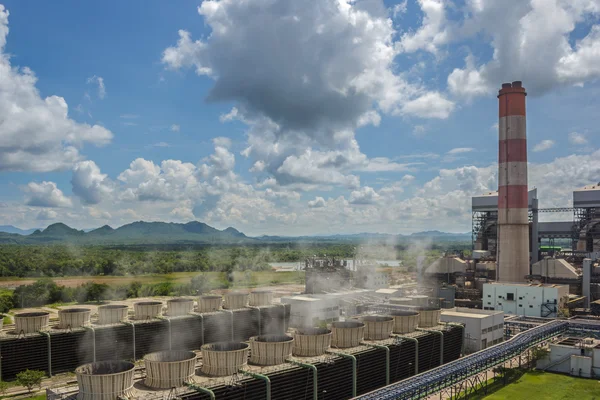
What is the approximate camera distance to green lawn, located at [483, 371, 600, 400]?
39375 mm

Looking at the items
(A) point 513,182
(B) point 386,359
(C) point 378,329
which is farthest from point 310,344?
(A) point 513,182

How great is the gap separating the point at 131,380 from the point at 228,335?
22526 mm

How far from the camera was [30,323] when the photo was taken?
130 ft

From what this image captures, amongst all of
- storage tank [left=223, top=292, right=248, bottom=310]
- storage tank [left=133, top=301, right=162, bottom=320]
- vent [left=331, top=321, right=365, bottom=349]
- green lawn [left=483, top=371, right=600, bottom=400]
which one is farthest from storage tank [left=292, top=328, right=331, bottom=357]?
storage tank [left=223, top=292, right=248, bottom=310]

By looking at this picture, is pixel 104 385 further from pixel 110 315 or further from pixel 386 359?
pixel 110 315

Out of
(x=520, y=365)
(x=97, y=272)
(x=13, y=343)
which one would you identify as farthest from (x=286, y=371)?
(x=97, y=272)

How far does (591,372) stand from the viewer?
147ft

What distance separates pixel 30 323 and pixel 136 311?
855cm

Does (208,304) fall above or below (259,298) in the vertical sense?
below

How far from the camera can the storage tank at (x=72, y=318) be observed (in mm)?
41188

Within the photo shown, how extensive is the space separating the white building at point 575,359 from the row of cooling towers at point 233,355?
13.6m

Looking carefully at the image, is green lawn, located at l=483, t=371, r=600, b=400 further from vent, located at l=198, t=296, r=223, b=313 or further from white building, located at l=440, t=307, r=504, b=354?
vent, located at l=198, t=296, r=223, b=313

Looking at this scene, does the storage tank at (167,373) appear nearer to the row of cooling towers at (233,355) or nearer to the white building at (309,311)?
the row of cooling towers at (233,355)

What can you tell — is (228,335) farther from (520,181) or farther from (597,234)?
(597,234)
